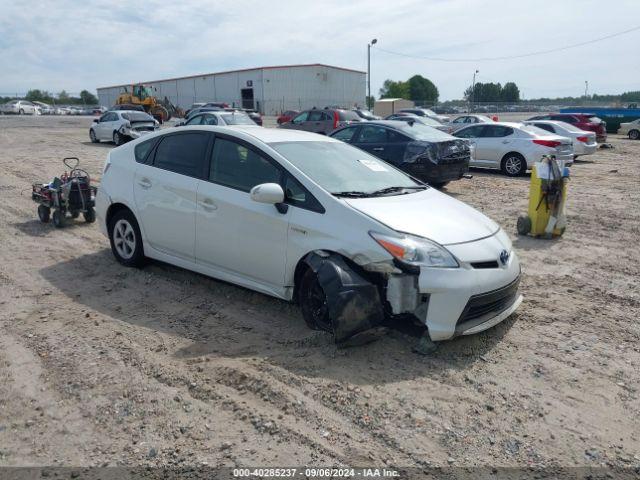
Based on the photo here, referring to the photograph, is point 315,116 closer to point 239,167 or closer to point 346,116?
point 346,116

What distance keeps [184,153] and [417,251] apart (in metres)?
2.77

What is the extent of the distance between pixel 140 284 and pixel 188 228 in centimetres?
91

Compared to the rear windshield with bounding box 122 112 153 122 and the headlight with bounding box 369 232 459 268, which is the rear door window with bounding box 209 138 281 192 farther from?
the rear windshield with bounding box 122 112 153 122

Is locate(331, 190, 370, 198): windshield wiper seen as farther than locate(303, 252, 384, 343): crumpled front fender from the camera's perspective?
Yes

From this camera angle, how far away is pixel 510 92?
379 feet

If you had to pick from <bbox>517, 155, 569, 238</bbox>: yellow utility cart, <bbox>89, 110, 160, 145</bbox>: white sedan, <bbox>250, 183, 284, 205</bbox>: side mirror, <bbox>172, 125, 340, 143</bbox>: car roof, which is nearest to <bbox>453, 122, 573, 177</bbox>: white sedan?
<bbox>517, 155, 569, 238</bbox>: yellow utility cart

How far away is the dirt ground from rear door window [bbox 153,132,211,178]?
1.19 m

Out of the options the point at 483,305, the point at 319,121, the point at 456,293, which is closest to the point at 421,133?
the point at 483,305

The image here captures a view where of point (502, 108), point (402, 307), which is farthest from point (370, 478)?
point (502, 108)

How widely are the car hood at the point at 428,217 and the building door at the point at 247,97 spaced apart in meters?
64.3

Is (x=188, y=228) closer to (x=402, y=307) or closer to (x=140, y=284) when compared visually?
(x=140, y=284)

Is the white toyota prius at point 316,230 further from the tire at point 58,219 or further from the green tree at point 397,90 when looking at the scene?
the green tree at point 397,90

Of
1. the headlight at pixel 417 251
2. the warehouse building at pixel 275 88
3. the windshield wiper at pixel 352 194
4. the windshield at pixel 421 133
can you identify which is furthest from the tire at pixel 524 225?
the warehouse building at pixel 275 88

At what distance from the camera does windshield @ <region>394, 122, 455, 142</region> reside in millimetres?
11750
